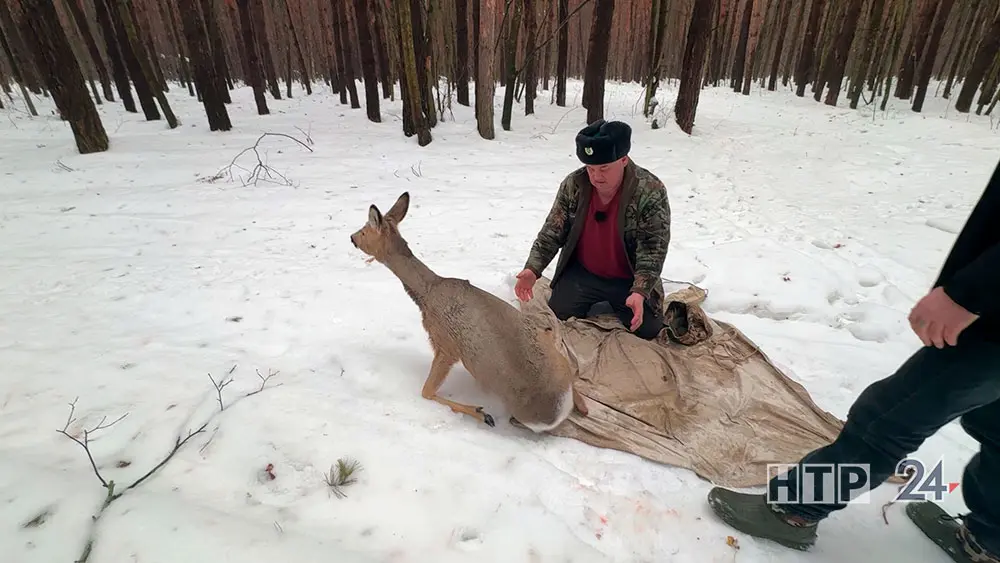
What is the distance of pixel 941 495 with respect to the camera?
2303 millimetres

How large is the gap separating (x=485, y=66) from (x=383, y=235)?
7378mm

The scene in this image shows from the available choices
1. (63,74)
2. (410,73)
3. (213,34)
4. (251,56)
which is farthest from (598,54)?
(63,74)

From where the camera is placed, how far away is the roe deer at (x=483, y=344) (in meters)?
2.60

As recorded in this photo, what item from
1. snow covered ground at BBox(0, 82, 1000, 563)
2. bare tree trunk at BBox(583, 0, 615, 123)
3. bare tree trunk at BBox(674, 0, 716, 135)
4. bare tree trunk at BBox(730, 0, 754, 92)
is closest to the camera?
snow covered ground at BBox(0, 82, 1000, 563)

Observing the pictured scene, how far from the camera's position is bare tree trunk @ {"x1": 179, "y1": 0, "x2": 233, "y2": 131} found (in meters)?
9.89

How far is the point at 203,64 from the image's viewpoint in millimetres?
10070

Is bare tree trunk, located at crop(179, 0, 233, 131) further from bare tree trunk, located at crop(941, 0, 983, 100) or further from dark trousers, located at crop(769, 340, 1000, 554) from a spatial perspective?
bare tree trunk, located at crop(941, 0, 983, 100)

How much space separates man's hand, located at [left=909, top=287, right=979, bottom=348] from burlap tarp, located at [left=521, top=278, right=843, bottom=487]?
A: 1.36 metres

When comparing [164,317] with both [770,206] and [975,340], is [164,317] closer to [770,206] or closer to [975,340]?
[975,340]

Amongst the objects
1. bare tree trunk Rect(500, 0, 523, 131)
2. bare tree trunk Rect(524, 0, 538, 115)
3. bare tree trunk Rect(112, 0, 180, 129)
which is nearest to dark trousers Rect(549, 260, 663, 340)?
bare tree trunk Rect(500, 0, 523, 131)

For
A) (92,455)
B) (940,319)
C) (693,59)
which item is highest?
(693,59)

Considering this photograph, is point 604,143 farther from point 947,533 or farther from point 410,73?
point 410,73

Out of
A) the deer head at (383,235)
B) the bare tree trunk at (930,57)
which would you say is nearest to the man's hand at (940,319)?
the deer head at (383,235)

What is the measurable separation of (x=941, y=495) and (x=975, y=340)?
1462mm
